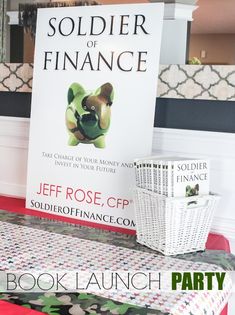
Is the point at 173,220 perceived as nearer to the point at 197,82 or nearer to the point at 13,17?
the point at 197,82

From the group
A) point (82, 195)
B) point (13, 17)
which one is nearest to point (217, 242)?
point (82, 195)

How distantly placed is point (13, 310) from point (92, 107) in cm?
74

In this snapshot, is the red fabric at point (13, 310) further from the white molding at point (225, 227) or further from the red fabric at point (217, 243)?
the white molding at point (225, 227)

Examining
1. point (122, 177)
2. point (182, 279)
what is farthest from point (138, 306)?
point (122, 177)

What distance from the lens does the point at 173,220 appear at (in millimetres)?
1084

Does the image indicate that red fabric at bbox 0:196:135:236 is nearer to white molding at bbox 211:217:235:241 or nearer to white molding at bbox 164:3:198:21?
white molding at bbox 211:217:235:241

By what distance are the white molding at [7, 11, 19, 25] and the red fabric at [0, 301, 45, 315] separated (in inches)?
48.7

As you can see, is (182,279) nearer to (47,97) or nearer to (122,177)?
(122,177)

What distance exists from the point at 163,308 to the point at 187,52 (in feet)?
2.98

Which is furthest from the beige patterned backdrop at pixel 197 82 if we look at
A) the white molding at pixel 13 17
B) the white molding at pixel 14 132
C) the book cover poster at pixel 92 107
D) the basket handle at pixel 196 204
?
the white molding at pixel 13 17

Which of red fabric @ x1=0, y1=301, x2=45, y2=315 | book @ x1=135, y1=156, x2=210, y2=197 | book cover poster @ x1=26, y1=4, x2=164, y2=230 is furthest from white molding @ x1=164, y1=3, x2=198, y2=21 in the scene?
red fabric @ x1=0, y1=301, x2=45, y2=315

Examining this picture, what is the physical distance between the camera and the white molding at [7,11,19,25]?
1.70m

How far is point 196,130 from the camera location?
138cm

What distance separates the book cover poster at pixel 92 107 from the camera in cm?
129
